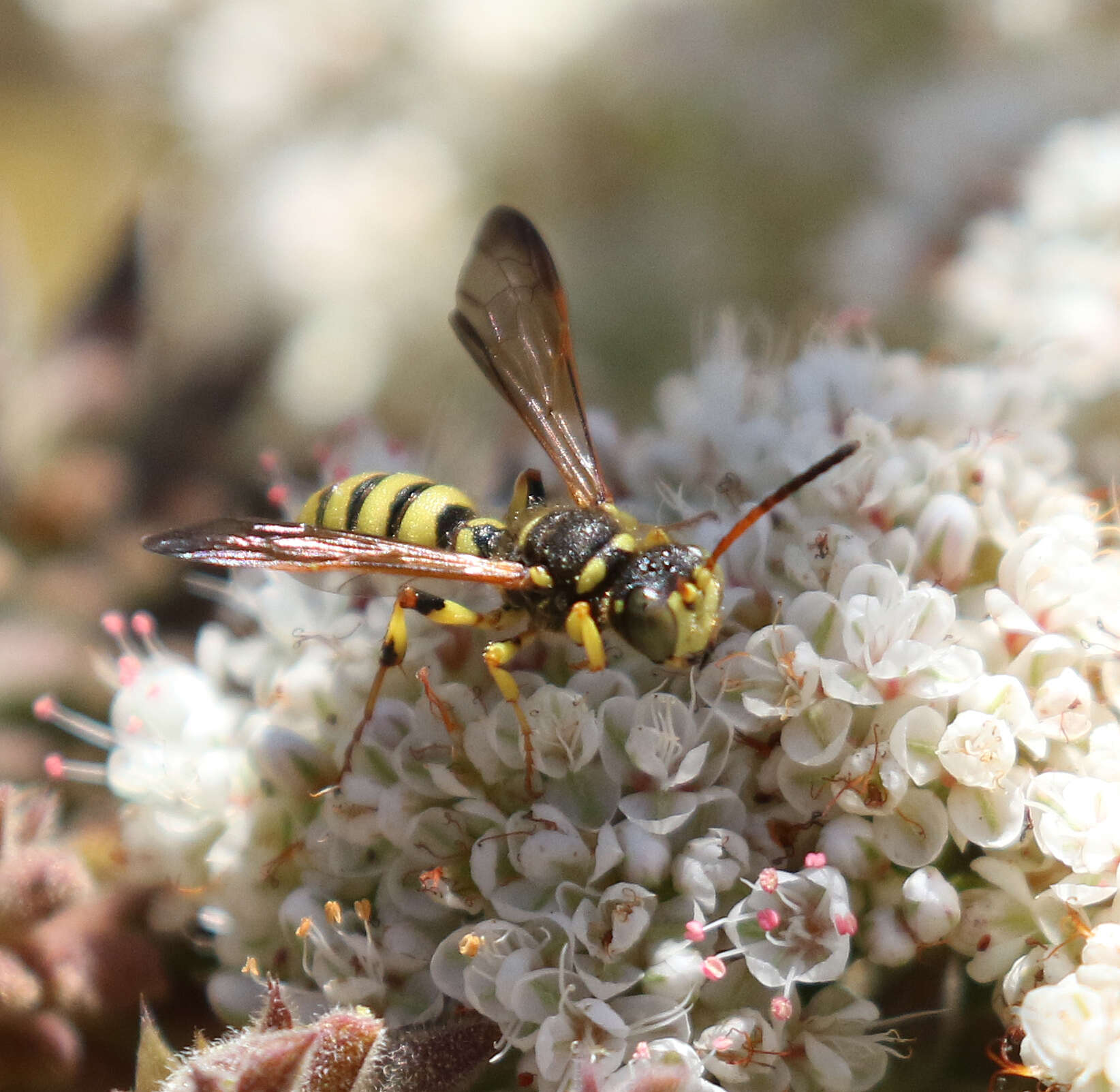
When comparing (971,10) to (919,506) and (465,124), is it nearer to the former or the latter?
(465,124)

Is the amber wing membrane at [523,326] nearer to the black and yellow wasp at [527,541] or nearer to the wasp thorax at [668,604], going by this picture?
the black and yellow wasp at [527,541]

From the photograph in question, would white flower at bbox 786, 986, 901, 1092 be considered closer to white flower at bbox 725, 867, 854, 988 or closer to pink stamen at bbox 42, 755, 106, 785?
white flower at bbox 725, 867, 854, 988

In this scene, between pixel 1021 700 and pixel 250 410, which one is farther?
pixel 250 410

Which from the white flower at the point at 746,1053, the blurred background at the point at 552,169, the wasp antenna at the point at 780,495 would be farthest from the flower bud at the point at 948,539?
the blurred background at the point at 552,169

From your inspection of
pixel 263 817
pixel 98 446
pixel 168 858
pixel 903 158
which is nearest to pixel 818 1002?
pixel 263 817

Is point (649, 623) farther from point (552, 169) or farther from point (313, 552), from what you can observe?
point (552, 169)

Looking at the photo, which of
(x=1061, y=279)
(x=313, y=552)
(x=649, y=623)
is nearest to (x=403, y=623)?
(x=313, y=552)

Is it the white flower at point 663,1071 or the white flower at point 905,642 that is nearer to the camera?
the white flower at point 663,1071
